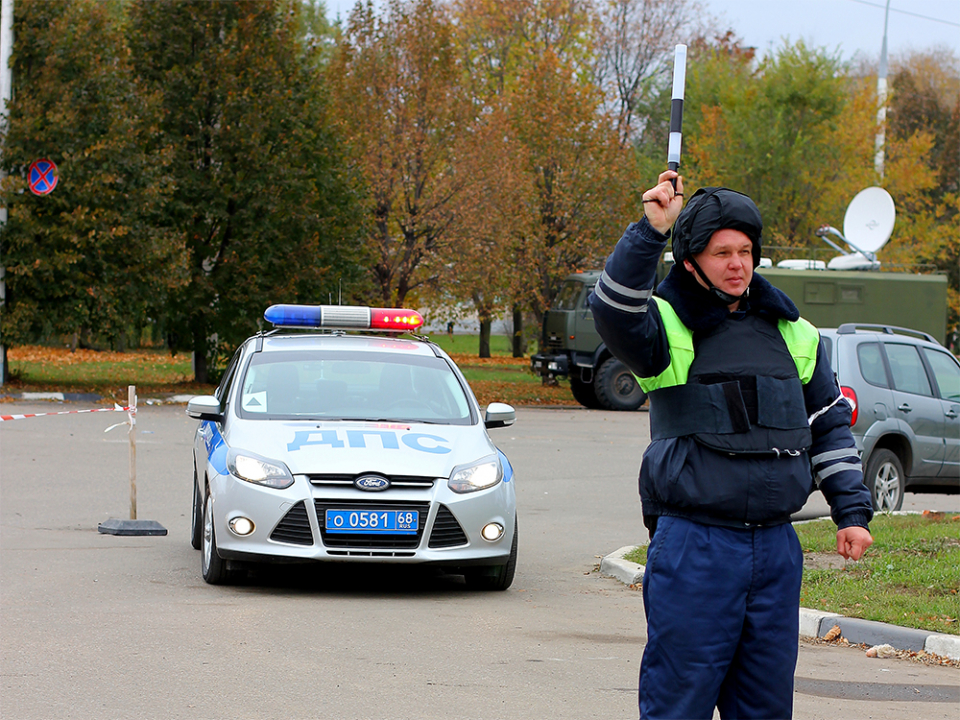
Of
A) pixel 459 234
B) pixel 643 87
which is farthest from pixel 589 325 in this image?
pixel 643 87

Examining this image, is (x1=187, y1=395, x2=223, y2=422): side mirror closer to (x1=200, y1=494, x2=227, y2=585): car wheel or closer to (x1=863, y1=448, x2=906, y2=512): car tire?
(x1=200, y1=494, x2=227, y2=585): car wheel

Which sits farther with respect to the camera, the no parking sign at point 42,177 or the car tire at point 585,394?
the car tire at point 585,394

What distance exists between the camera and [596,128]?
113 ft

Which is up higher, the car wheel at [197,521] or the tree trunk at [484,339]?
the car wheel at [197,521]

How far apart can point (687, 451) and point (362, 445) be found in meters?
4.70

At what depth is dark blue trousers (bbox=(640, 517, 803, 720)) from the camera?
3.55 metres

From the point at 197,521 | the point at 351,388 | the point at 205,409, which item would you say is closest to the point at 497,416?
the point at 351,388

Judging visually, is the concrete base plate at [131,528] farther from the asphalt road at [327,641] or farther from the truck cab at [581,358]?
the truck cab at [581,358]

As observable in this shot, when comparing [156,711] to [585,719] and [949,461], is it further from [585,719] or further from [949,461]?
[949,461]

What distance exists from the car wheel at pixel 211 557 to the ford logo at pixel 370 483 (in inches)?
39.7

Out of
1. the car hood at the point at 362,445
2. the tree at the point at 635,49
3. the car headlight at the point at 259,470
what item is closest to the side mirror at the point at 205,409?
the car hood at the point at 362,445

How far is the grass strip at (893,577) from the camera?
25.1 feet

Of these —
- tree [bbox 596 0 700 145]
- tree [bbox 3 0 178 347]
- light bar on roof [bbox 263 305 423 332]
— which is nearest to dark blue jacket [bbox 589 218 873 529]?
light bar on roof [bbox 263 305 423 332]

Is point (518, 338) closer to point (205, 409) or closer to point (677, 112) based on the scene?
point (205, 409)
